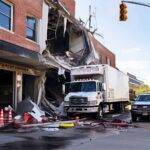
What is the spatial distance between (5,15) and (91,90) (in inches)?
300

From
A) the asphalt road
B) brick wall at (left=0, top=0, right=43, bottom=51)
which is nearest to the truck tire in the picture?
brick wall at (left=0, top=0, right=43, bottom=51)

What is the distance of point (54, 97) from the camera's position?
37.6 metres

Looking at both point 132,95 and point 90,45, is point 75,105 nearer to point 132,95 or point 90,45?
point 90,45

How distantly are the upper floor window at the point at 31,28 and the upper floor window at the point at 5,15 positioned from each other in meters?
2.76

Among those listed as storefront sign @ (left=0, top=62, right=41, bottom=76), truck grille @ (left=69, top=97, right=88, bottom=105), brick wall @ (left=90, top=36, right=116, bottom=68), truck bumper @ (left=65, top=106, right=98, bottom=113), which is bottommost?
truck bumper @ (left=65, top=106, right=98, bottom=113)

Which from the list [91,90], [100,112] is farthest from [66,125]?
[91,90]

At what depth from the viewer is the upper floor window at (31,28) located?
32.8 meters

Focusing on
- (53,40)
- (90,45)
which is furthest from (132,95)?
(53,40)

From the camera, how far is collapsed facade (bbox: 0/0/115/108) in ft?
97.2

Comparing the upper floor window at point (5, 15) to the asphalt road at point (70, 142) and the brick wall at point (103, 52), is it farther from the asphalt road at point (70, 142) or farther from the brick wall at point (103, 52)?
the brick wall at point (103, 52)

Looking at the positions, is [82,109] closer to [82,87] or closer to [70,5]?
[82,87]

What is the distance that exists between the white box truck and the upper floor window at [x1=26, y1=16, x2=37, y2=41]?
3.60m

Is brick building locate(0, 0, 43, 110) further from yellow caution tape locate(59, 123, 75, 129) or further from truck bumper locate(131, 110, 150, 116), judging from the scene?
truck bumper locate(131, 110, 150, 116)

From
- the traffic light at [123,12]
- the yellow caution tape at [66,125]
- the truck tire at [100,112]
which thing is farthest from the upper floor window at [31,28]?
the yellow caution tape at [66,125]
